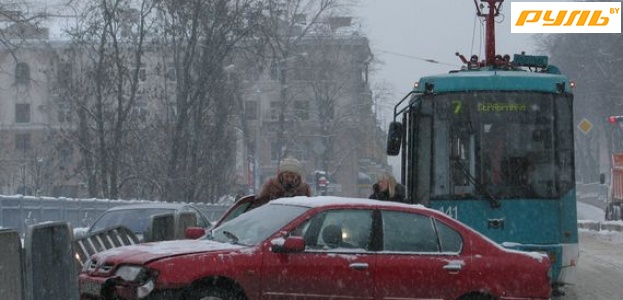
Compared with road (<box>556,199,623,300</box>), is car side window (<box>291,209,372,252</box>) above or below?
above

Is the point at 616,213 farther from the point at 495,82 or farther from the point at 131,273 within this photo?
the point at 131,273

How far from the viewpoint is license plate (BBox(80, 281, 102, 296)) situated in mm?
10148

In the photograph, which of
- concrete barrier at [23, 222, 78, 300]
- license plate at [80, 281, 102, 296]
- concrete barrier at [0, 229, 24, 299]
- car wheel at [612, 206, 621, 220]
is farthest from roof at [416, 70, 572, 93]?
car wheel at [612, 206, 621, 220]

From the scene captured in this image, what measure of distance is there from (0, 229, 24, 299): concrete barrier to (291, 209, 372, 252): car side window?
2593mm

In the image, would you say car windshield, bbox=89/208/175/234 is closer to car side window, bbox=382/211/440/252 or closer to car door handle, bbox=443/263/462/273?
car side window, bbox=382/211/440/252

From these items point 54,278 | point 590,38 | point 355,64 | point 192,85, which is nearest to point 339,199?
point 54,278

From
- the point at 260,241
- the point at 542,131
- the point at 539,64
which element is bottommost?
the point at 260,241

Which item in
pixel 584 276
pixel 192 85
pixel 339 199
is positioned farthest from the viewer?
pixel 192 85

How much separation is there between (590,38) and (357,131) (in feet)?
59.0

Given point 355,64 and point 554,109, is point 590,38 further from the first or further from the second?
point 554,109

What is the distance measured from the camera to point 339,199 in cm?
1119

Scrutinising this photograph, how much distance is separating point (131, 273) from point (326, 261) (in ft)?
5.81

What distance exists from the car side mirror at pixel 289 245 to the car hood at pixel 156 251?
0.31 metres

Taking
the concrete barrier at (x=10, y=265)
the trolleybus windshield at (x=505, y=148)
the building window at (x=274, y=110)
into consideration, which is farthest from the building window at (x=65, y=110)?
the concrete barrier at (x=10, y=265)
